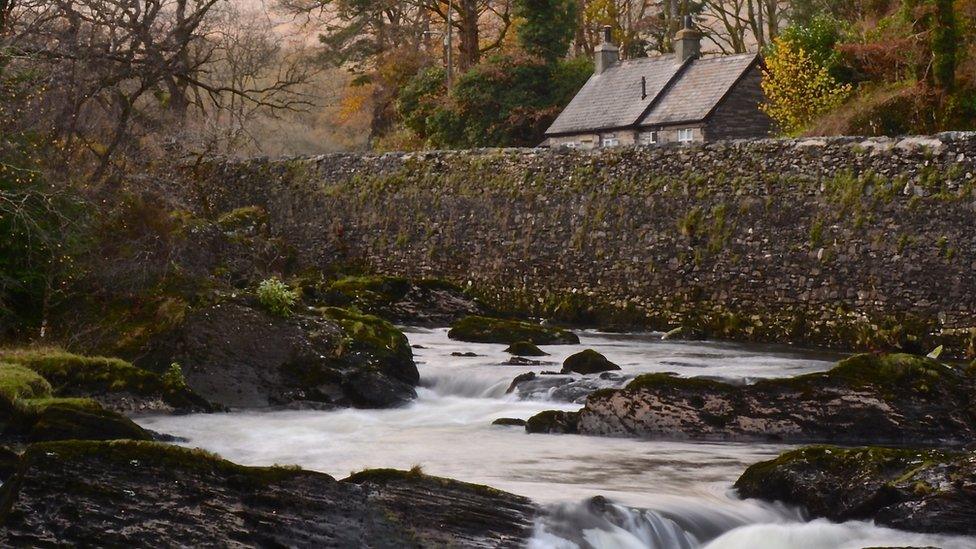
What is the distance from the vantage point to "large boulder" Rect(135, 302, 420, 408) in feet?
51.3

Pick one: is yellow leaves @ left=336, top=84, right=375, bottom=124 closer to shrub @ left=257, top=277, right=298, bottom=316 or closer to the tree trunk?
the tree trunk

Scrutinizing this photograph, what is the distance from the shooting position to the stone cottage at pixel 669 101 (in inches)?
1384

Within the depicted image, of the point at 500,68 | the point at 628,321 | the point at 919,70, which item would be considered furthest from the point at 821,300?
the point at 500,68

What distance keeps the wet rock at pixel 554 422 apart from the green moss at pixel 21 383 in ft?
16.4

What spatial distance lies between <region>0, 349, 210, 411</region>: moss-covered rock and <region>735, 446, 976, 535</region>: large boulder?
6.67 m

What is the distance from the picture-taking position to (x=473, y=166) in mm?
26500

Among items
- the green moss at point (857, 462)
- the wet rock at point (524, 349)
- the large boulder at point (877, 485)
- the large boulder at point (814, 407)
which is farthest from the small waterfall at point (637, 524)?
the wet rock at point (524, 349)

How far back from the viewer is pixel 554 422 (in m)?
14.1

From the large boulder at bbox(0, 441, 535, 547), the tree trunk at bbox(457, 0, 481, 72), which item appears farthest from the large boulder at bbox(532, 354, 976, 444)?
the tree trunk at bbox(457, 0, 481, 72)

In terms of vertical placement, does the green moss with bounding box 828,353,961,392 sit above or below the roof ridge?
below

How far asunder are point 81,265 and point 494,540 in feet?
31.8

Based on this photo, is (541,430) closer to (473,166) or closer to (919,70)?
(473,166)

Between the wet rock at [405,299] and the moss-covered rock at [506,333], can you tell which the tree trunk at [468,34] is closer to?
the wet rock at [405,299]

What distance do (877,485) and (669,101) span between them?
87.8ft
